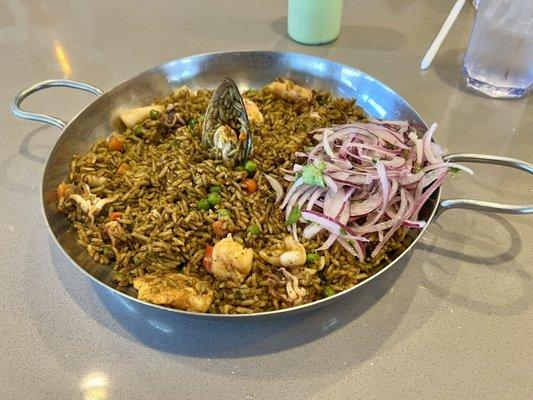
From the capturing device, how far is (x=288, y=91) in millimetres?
1840

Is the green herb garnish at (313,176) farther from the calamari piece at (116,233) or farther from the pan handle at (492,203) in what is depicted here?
the calamari piece at (116,233)

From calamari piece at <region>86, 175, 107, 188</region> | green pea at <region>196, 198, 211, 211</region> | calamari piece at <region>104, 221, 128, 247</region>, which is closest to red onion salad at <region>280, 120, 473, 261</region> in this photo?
green pea at <region>196, 198, 211, 211</region>

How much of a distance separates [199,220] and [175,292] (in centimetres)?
27

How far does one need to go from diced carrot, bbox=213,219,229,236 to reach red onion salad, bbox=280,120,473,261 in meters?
0.18

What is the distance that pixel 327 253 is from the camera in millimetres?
1296

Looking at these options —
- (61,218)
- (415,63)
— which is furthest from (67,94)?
(415,63)

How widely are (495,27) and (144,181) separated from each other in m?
1.50

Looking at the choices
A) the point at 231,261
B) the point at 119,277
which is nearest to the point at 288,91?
the point at 231,261

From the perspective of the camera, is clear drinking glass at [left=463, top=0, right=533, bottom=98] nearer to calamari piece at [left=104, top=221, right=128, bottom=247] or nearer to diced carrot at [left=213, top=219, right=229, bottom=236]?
diced carrot at [left=213, top=219, right=229, bottom=236]

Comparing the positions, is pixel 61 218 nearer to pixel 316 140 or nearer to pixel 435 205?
pixel 316 140

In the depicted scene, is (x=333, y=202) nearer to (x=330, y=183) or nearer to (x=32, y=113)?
(x=330, y=183)

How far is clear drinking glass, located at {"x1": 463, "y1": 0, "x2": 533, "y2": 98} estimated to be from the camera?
5.98 feet

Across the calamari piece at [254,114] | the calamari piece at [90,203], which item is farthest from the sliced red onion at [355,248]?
the calamari piece at [90,203]

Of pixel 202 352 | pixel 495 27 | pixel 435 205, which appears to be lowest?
pixel 202 352
